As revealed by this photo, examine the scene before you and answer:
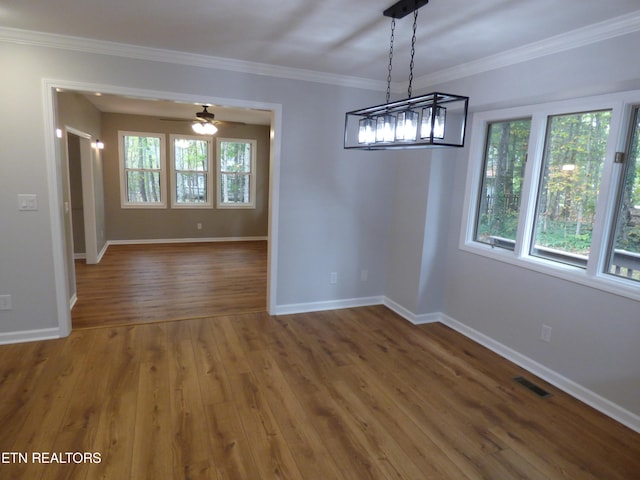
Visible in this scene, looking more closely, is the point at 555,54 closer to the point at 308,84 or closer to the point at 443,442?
the point at 308,84

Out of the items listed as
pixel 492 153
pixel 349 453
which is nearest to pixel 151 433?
pixel 349 453

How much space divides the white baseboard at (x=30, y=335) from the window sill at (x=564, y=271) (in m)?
3.83

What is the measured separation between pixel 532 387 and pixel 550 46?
244 centimetres

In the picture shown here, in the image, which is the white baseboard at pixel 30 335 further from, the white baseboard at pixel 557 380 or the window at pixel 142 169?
the window at pixel 142 169

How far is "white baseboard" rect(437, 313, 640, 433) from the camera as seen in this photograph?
249cm

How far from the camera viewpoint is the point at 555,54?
8.61 ft

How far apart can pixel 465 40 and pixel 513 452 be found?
265cm

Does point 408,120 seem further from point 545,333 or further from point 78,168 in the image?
point 78,168

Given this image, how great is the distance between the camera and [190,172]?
7.78m

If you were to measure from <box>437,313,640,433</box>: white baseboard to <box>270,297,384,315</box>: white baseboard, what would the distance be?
990 mm

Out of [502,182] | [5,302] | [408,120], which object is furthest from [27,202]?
[502,182]

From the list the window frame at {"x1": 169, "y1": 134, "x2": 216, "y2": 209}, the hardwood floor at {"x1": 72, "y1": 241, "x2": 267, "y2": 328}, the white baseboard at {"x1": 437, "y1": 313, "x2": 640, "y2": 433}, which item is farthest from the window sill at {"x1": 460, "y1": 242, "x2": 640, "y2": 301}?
the window frame at {"x1": 169, "y1": 134, "x2": 216, "y2": 209}

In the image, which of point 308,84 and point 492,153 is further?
point 308,84

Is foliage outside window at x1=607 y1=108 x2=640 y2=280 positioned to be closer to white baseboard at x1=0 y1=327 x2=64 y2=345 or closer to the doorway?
the doorway
